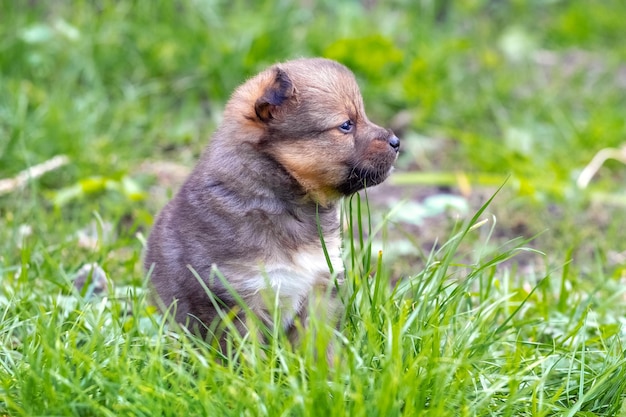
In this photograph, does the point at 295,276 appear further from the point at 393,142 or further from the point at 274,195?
the point at 393,142

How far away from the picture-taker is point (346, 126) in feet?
12.5

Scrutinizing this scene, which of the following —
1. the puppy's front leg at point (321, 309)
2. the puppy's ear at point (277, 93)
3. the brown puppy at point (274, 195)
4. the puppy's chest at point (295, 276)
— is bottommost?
the puppy's front leg at point (321, 309)

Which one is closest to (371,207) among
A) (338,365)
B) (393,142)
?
(393,142)

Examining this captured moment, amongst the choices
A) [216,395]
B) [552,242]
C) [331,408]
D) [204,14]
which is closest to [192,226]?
[216,395]

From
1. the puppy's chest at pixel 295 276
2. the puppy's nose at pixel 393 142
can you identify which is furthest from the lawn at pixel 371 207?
the puppy's nose at pixel 393 142

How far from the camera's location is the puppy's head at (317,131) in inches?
146

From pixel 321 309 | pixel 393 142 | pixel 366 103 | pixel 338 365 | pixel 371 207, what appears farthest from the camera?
pixel 366 103

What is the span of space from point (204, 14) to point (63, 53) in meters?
1.15

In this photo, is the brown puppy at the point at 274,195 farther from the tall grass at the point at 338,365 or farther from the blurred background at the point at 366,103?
the blurred background at the point at 366,103

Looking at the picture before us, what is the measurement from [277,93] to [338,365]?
1.16 m

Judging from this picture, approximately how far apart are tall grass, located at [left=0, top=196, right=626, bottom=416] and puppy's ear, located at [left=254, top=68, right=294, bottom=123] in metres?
0.55

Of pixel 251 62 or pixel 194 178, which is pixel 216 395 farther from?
pixel 251 62

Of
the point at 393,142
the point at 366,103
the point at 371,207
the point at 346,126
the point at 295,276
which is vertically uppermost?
the point at 346,126

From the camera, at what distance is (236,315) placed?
3.57m
